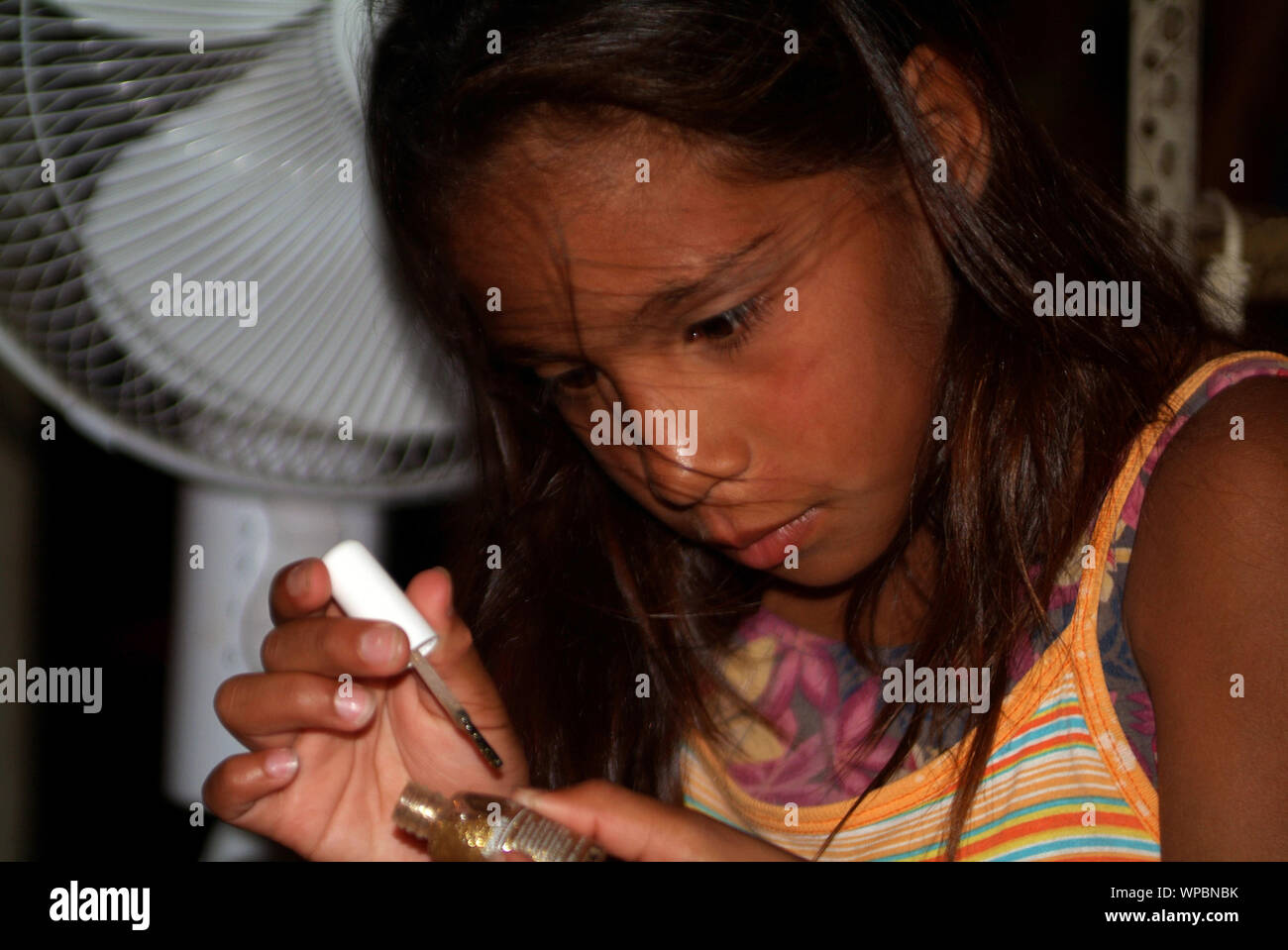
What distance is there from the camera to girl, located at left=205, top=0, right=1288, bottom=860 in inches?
23.0

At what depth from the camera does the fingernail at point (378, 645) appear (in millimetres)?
558

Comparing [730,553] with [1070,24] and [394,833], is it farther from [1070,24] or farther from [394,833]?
[1070,24]

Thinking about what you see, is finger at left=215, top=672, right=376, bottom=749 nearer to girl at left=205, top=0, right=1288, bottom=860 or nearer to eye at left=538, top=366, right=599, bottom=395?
girl at left=205, top=0, right=1288, bottom=860

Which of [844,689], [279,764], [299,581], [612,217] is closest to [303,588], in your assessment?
[299,581]

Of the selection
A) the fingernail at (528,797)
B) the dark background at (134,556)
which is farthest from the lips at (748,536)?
the dark background at (134,556)

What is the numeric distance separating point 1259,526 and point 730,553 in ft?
0.96

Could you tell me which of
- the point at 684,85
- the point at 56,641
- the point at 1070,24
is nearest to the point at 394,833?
the point at 684,85

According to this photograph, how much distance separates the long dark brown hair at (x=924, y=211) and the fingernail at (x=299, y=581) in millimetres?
198

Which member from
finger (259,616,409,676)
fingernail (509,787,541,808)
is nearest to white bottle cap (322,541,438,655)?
finger (259,616,409,676)

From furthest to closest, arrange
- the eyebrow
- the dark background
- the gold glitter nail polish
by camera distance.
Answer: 1. the dark background
2. the eyebrow
3. the gold glitter nail polish

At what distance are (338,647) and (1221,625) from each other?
45 centimetres

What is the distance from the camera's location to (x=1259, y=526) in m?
0.56

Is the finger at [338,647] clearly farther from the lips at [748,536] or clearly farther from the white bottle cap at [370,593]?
the lips at [748,536]

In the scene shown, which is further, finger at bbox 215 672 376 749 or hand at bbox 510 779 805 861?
finger at bbox 215 672 376 749
